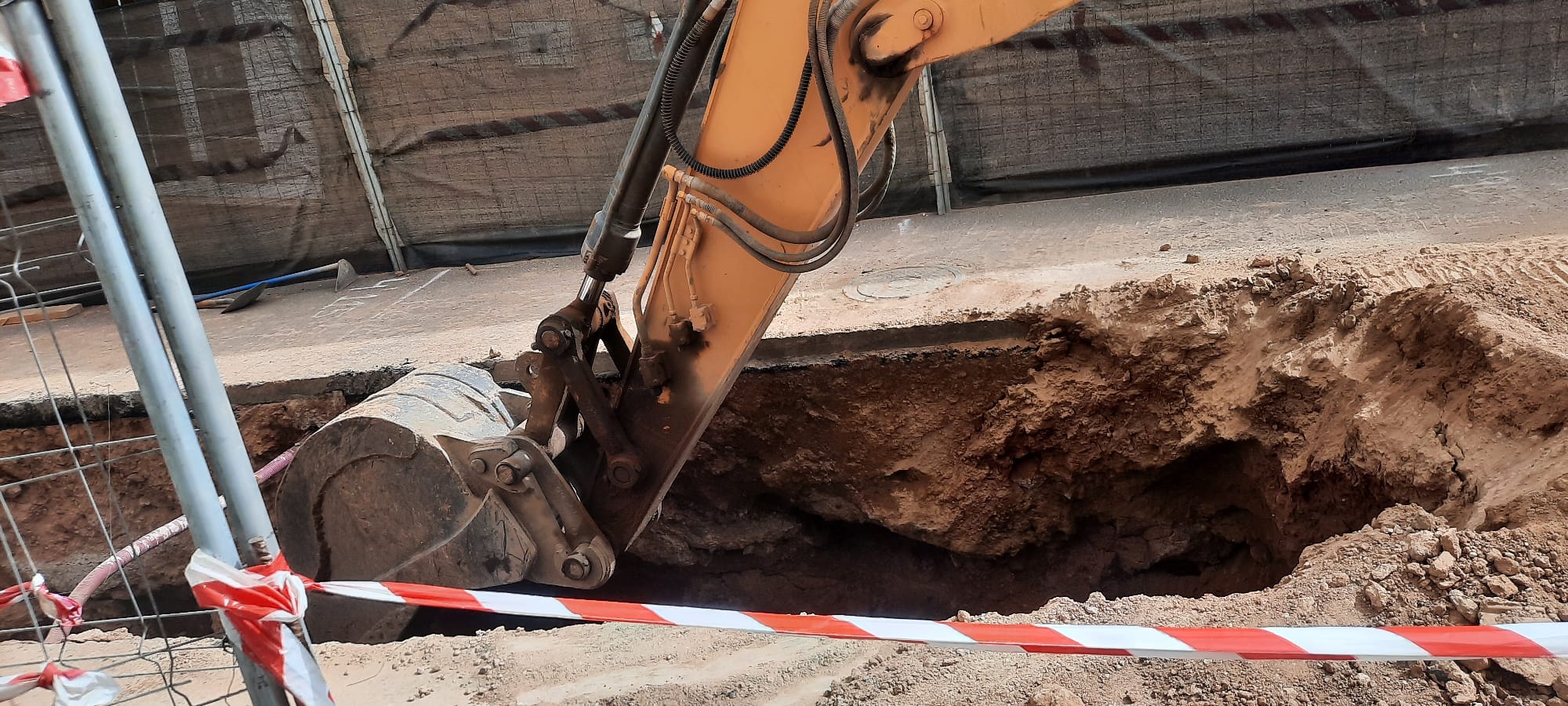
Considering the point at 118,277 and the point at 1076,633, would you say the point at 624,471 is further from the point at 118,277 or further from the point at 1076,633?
the point at 118,277

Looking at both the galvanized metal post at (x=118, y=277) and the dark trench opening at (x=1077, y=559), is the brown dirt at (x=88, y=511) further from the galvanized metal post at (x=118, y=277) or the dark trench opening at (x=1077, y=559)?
the galvanized metal post at (x=118, y=277)

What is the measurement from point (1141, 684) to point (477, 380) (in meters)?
2.73

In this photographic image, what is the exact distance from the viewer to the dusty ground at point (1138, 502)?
2178 millimetres

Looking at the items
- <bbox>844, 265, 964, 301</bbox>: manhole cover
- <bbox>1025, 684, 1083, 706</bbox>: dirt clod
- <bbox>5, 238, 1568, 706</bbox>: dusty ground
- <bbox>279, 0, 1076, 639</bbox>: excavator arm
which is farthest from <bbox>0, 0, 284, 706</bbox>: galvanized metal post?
<bbox>844, 265, 964, 301</bbox>: manhole cover

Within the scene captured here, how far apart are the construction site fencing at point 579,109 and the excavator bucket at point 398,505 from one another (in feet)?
9.59

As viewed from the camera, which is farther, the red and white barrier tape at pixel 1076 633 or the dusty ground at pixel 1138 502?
the dusty ground at pixel 1138 502

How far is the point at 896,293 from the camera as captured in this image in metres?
4.30

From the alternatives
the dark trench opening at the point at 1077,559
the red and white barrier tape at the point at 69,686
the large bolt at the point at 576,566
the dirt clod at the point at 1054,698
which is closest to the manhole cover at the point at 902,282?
the dark trench opening at the point at 1077,559

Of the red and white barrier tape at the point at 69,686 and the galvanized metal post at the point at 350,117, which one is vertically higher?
the galvanized metal post at the point at 350,117

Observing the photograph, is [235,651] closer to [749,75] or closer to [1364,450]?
[749,75]

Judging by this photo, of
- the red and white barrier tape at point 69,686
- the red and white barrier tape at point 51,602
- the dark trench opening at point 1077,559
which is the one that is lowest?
the dark trench opening at point 1077,559

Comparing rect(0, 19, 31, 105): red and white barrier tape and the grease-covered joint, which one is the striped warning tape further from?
the grease-covered joint

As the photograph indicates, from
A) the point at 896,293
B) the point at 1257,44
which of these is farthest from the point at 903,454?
the point at 1257,44

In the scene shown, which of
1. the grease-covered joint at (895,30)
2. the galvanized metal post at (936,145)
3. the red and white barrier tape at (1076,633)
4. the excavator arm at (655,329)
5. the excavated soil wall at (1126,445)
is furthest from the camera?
the galvanized metal post at (936,145)
